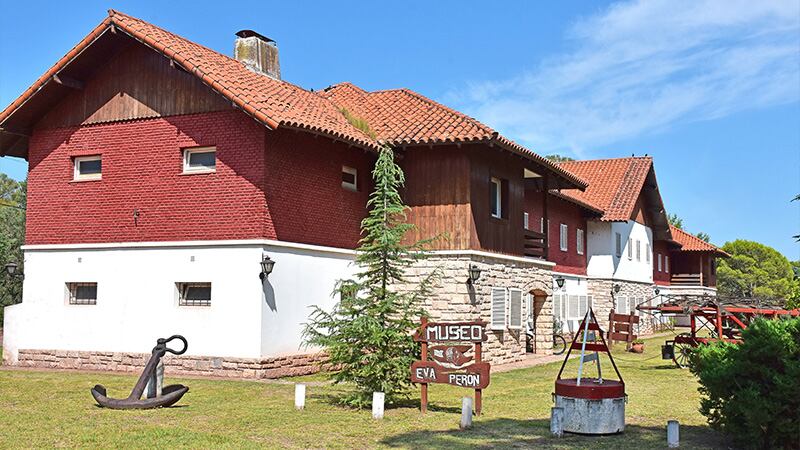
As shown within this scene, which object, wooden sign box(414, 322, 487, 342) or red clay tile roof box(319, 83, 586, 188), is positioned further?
red clay tile roof box(319, 83, 586, 188)

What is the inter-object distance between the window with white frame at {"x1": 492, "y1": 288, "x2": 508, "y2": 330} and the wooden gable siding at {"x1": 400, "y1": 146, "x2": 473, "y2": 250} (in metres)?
2.02

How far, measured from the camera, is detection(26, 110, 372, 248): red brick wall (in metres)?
17.3

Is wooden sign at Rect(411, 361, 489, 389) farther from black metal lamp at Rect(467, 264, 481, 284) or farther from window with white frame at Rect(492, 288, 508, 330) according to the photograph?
window with white frame at Rect(492, 288, 508, 330)

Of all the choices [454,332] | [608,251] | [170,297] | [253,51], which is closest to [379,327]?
[454,332]

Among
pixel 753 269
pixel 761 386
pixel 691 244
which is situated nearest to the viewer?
pixel 761 386

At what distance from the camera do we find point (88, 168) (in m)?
19.2

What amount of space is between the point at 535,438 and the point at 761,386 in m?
2.77

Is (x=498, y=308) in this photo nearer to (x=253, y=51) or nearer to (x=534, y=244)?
(x=534, y=244)

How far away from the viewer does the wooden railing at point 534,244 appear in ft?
78.2

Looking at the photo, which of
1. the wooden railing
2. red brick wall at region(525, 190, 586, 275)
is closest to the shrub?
the wooden railing

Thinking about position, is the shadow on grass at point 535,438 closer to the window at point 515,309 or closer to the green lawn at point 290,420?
the green lawn at point 290,420

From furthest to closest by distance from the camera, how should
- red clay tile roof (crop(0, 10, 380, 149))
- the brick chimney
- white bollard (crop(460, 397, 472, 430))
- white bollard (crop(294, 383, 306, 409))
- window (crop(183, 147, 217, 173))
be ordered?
the brick chimney < window (crop(183, 147, 217, 173)) < red clay tile roof (crop(0, 10, 380, 149)) < white bollard (crop(294, 383, 306, 409)) < white bollard (crop(460, 397, 472, 430))

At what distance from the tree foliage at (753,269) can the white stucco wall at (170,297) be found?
2296 inches

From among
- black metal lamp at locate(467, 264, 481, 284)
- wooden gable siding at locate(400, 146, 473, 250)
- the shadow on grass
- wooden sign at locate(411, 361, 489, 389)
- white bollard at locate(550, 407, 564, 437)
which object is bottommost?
the shadow on grass
